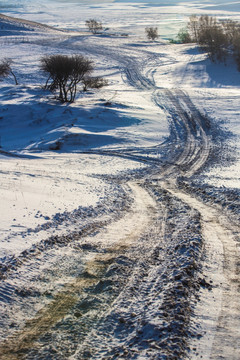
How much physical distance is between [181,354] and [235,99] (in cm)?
2955

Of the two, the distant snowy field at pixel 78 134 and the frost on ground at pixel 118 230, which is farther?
the distant snowy field at pixel 78 134

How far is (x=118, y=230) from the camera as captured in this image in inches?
395

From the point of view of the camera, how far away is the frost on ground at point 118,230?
18.4ft

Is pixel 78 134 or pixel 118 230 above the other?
pixel 78 134

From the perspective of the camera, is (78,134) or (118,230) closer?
(118,230)

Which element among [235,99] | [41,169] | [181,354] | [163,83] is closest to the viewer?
[181,354]

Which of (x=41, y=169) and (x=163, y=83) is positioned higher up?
(x=163, y=83)

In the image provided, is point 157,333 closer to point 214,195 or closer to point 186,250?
point 186,250

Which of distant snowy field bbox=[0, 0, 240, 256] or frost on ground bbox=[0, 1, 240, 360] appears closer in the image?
frost on ground bbox=[0, 1, 240, 360]

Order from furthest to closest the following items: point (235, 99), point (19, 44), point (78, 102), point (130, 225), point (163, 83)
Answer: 1. point (19, 44)
2. point (163, 83)
3. point (235, 99)
4. point (78, 102)
5. point (130, 225)

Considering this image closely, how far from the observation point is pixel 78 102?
1142 inches

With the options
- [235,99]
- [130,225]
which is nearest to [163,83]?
[235,99]

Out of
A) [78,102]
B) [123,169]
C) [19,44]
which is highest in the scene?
[19,44]

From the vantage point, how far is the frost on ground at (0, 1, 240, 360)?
562cm
